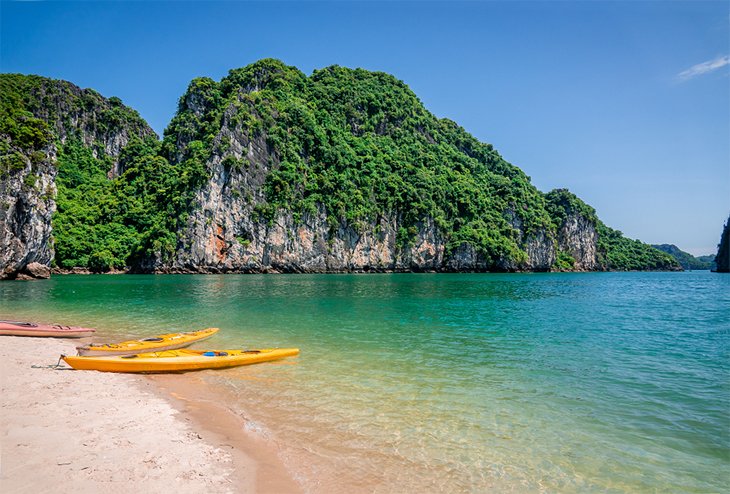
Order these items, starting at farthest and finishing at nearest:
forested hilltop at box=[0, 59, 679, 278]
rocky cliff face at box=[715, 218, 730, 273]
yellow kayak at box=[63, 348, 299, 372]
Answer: rocky cliff face at box=[715, 218, 730, 273] < forested hilltop at box=[0, 59, 679, 278] < yellow kayak at box=[63, 348, 299, 372]

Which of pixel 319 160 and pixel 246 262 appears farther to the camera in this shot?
pixel 319 160

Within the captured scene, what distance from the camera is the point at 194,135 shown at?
92250 mm

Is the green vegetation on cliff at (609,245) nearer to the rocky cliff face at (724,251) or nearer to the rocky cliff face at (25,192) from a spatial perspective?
the rocky cliff face at (724,251)

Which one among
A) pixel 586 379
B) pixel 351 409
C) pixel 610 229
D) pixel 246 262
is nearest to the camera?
pixel 351 409

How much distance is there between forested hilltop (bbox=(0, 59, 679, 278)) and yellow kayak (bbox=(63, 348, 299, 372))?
4777 centimetres

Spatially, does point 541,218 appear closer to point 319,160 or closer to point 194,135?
point 319,160

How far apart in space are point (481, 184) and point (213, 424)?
117844 mm

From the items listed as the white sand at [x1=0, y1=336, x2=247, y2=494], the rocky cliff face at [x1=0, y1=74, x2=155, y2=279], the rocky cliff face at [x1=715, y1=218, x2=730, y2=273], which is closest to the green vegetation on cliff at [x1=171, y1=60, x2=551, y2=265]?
the rocky cliff face at [x1=0, y1=74, x2=155, y2=279]

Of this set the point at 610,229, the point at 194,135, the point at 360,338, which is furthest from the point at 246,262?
the point at 610,229

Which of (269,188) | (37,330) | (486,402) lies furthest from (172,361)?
(269,188)

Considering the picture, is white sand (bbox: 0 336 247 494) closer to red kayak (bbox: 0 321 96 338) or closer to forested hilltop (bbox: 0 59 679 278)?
red kayak (bbox: 0 321 96 338)

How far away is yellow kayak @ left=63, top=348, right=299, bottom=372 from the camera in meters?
10.1

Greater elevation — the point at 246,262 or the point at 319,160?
the point at 319,160

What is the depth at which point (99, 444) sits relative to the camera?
18.3 ft
